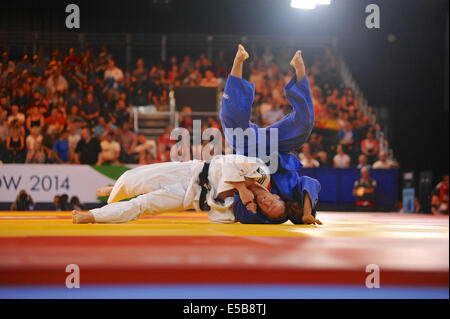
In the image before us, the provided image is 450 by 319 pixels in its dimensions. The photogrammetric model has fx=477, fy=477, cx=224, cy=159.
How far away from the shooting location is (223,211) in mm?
2805

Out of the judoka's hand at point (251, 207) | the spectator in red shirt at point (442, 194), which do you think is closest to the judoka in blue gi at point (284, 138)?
the judoka's hand at point (251, 207)

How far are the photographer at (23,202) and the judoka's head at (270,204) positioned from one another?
485 centimetres

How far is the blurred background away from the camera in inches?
281

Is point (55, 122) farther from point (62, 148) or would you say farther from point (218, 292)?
point (218, 292)

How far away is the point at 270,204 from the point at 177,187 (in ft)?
1.82

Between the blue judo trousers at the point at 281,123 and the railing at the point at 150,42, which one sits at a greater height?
the railing at the point at 150,42

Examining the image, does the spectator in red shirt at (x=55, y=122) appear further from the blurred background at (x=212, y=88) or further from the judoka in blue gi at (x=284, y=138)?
the judoka in blue gi at (x=284, y=138)

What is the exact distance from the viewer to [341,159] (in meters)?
7.87

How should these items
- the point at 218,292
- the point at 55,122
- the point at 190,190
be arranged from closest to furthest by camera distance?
the point at 218,292 < the point at 190,190 < the point at 55,122

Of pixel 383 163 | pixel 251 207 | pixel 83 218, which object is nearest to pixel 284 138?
pixel 251 207

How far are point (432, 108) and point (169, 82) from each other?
16.6 ft

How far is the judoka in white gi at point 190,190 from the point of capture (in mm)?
2561

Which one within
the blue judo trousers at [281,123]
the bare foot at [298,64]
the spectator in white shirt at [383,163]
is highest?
the bare foot at [298,64]

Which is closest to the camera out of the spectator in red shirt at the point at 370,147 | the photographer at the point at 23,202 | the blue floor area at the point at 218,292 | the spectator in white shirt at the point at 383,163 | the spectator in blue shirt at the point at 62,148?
the blue floor area at the point at 218,292
